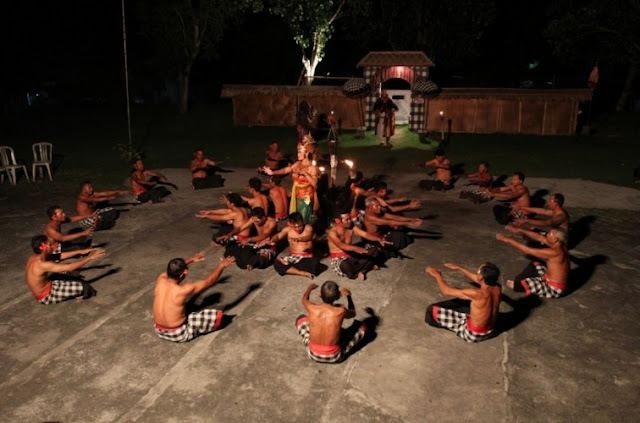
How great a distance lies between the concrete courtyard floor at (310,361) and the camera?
19.1ft

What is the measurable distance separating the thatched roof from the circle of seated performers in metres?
10.5

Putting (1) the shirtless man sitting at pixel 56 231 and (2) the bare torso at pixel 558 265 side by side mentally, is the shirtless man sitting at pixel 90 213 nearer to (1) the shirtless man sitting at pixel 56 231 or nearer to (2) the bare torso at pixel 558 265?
(1) the shirtless man sitting at pixel 56 231

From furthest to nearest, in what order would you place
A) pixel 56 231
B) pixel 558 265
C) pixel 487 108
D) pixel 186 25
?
pixel 186 25, pixel 487 108, pixel 56 231, pixel 558 265

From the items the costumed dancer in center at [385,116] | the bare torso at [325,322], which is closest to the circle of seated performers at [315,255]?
the bare torso at [325,322]

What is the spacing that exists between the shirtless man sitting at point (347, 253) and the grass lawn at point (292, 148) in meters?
9.54

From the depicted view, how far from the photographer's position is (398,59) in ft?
79.0

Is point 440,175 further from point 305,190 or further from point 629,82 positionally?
point 629,82

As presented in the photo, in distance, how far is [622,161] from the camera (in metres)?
19.6

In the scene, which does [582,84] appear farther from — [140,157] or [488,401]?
[488,401]

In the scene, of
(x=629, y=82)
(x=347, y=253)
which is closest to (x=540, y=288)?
(x=347, y=253)

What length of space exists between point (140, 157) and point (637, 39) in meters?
25.5

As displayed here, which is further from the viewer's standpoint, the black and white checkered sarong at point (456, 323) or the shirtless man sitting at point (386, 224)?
the shirtless man sitting at point (386, 224)

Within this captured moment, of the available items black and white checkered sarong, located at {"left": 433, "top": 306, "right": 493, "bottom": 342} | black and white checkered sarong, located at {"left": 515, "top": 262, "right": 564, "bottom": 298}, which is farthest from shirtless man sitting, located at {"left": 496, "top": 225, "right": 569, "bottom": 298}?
black and white checkered sarong, located at {"left": 433, "top": 306, "right": 493, "bottom": 342}

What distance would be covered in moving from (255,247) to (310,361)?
351cm
